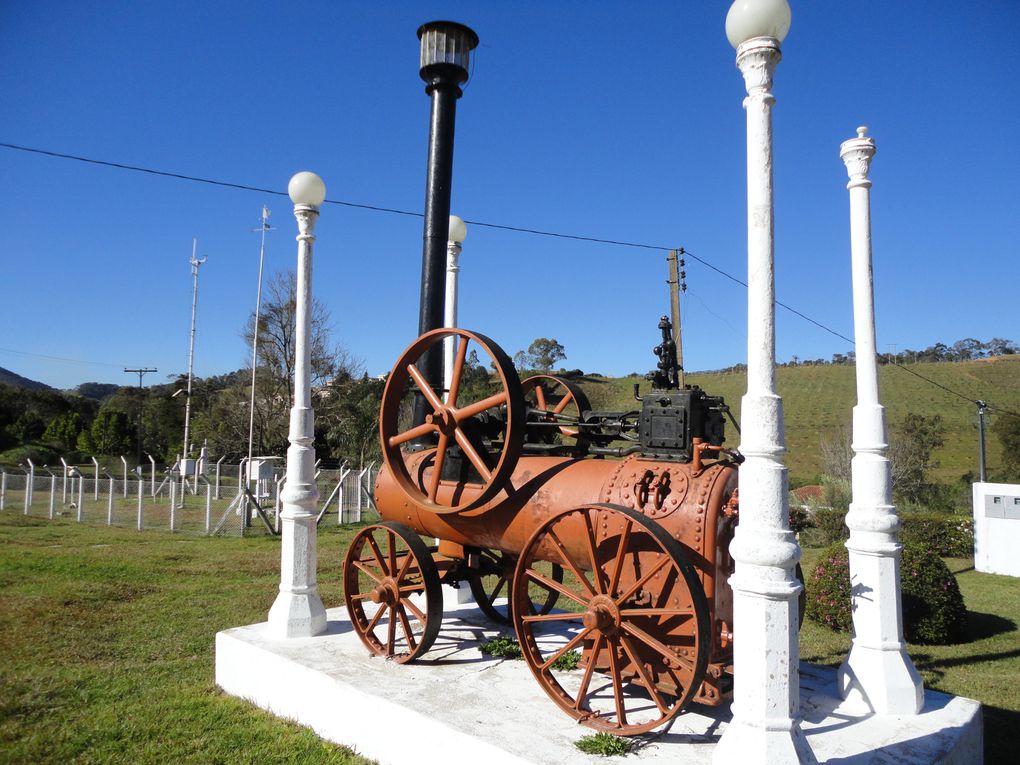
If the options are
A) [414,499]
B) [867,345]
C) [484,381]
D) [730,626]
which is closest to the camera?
[730,626]

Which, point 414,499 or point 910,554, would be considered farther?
point 910,554

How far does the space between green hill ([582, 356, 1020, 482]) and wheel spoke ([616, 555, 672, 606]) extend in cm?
3116

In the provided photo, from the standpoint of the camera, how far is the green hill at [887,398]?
37.6m

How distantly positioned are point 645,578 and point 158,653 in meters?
5.57

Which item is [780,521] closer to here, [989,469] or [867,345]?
[867,345]

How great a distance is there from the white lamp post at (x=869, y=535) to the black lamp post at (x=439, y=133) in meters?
3.40

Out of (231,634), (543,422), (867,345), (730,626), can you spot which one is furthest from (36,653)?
(867,345)

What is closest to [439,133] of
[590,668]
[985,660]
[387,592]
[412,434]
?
[412,434]

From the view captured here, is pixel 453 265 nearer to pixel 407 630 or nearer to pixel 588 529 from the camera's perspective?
pixel 407 630

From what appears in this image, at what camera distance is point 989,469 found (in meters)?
32.8

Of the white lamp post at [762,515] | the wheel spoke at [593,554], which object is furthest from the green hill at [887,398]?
the white lamp post at [762,515]

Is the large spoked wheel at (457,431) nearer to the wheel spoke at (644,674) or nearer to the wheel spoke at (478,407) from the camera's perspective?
the wheel spoke at (478,407)

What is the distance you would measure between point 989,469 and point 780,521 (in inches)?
1460

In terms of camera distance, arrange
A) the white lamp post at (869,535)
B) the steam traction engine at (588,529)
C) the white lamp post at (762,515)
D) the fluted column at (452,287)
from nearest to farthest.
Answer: the white lamp post at (762,515) < the steam traction engine at (588,529) < the white lamp post at (869,535) < the fluted column at (452,287)
